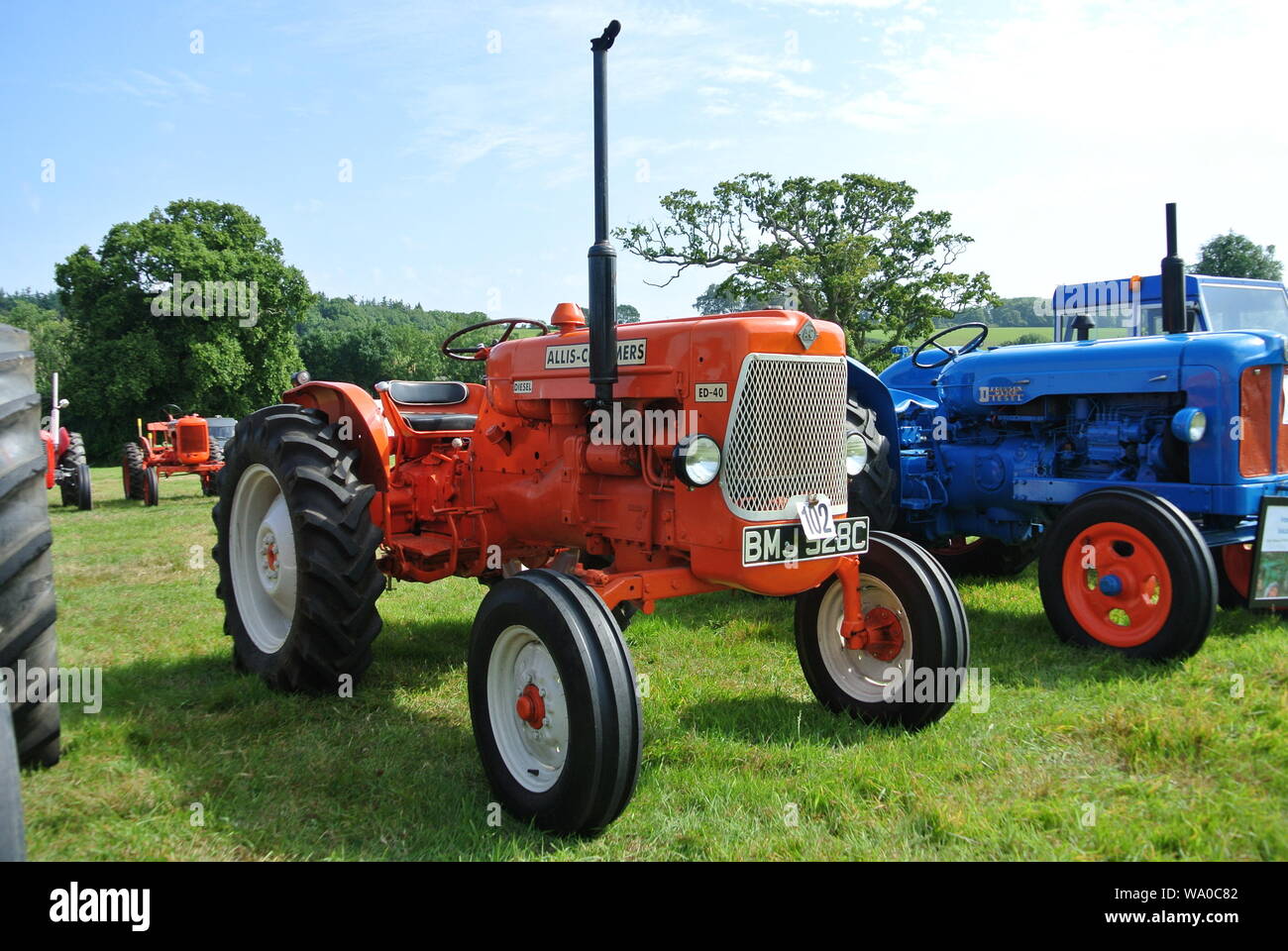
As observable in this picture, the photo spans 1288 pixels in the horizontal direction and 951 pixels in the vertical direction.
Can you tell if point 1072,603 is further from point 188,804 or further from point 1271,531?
point 188,804

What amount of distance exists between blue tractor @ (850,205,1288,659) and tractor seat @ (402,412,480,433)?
94.4 inches

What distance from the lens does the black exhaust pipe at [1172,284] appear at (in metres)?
5.61

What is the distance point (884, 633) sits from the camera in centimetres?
379

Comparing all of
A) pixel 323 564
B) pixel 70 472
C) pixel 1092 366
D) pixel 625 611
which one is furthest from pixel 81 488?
pixel 1092 366

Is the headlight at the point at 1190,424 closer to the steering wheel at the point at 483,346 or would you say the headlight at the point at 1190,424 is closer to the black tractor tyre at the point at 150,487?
the steering wheel at the point at 483,346

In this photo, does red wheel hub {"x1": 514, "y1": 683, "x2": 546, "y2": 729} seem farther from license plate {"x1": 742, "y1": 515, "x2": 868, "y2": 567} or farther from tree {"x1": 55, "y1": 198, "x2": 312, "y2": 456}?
tree {"x1": 55, "y1": 198, "x2": 312, "y2": 456}

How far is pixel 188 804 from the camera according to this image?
312 centimetres

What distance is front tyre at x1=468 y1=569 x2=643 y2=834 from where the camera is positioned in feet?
9.09

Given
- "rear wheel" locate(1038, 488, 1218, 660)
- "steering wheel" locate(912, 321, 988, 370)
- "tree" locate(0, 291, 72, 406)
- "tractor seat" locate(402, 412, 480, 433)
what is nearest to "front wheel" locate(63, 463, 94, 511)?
"tractor seat" locate(402, 412, 480, 433)

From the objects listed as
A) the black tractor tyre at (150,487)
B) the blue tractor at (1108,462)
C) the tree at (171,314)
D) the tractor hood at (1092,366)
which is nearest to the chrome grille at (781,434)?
the blue tractor at (1108,462)

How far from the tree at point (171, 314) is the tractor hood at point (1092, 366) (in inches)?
1094

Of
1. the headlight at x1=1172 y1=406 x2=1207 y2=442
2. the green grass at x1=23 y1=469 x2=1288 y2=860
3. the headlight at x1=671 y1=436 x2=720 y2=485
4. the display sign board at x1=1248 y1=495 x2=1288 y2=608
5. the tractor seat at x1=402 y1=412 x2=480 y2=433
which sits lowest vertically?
the green grass at x1=23 y1=469 x2=1288 y2=860

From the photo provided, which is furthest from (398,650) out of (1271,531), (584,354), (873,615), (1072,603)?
(1271,531)

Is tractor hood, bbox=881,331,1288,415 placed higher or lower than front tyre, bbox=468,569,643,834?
higher
